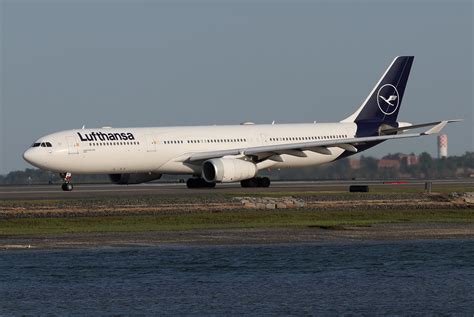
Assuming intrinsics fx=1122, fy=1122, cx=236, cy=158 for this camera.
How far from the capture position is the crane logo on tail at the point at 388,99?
7644cm

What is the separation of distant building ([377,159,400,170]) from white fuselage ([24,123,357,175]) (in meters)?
12.4

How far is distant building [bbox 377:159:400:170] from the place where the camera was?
85.6 meters

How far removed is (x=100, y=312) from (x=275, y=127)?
1855 inches

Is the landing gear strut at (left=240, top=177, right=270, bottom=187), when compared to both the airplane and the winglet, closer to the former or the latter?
the airplane

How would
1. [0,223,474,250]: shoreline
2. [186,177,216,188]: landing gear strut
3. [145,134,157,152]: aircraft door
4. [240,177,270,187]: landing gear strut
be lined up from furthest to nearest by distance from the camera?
[240,177,270,187]: landing gear strut < [186,177,216,188]: landing gear strut < [145,134,157,152]: aircraft door < [0,223,474,250]: shoreline

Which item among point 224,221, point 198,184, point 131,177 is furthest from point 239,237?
point 131,177

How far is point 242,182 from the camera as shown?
6931cm

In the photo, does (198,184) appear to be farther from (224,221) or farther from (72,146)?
(224,221)

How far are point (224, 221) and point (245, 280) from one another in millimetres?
16561

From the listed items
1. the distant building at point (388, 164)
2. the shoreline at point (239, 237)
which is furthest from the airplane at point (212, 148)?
the shoreline at point (239, 237)

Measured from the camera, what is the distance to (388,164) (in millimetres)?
87250

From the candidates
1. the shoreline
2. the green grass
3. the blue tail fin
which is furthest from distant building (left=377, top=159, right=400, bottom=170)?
the shoreline

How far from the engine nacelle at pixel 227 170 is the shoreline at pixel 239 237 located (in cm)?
2077

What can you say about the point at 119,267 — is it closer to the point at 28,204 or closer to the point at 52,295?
the point at 52,295
